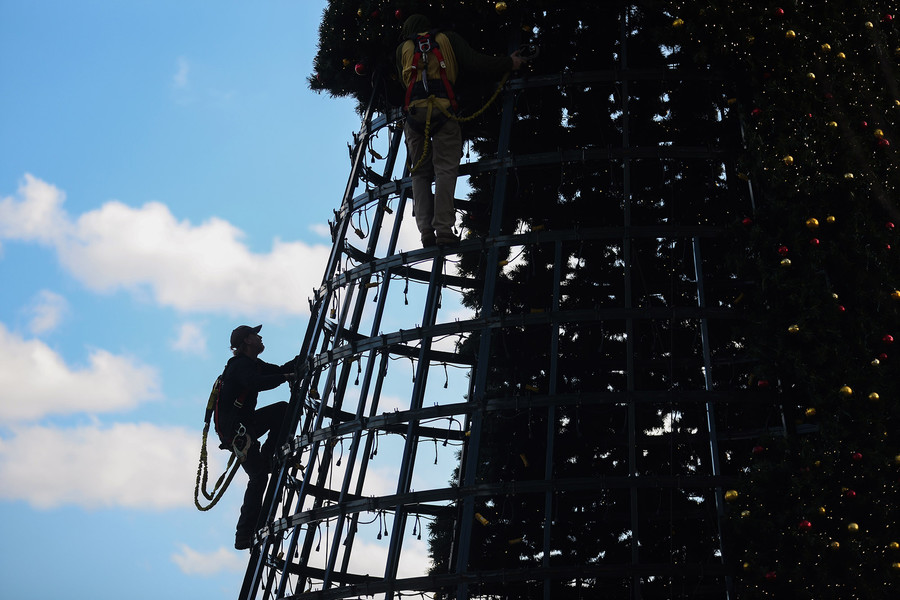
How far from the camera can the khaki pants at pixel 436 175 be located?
11477 millimetres

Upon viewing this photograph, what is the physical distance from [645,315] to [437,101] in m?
3.46

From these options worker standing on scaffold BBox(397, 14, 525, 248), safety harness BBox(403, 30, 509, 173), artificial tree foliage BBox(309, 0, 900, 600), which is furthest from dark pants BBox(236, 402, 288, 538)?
safety harness BBox(403, 30, 509, 173)

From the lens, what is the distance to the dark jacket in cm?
1317

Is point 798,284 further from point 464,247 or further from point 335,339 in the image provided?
point 335,339

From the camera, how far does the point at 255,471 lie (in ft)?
43.3

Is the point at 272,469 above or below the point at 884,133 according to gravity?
below

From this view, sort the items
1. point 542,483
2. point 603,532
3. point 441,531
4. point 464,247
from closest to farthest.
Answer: point 542,483 → point 464,247 → point 603,532 → point 441,531

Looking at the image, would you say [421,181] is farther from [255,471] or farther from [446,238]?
[255,471]

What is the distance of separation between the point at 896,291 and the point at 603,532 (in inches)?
212

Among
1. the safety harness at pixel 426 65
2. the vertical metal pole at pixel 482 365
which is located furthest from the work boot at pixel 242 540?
the safety harness at pixel 426 65

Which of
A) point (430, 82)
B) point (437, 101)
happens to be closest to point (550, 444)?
point (437, 101)

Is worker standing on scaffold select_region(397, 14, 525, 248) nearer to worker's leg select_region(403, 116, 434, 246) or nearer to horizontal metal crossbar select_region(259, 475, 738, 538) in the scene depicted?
worker's leg select_region(403, 116, 434, 246)

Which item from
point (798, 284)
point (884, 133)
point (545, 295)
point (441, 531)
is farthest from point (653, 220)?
point (441, 531)

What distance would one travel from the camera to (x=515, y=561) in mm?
13766
